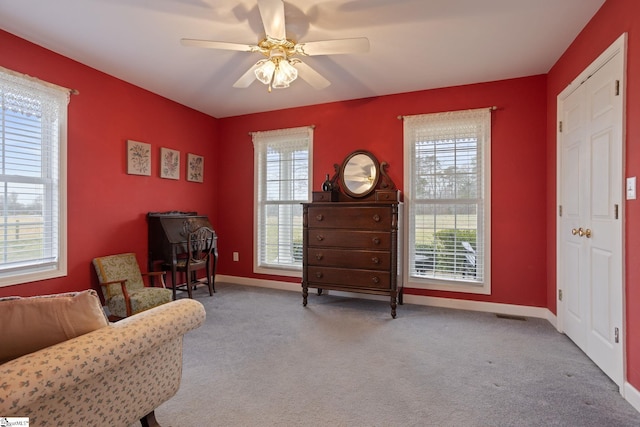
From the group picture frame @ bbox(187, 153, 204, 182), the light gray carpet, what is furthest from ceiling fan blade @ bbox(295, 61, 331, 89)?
picture frame @ bbox(187, 153, 204, 182)

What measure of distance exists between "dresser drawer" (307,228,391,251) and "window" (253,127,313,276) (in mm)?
790

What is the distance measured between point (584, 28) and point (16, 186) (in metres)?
4.71

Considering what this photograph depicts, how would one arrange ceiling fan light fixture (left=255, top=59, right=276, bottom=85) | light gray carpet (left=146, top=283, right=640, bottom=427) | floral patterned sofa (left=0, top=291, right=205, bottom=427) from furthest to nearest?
ceiling fan light fixture (left=255, top=59, right=276, bottom=85)
light gray carpet (left=146, top=283, right=640, bottom=427)
floral patterned sofa (left=0, top=291, right=205, bottom=427)

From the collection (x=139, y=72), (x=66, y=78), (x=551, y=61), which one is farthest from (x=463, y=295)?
(x=66, y=78)

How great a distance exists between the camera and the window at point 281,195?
4.37m

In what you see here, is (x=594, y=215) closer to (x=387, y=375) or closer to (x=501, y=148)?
(x=501, y=148)

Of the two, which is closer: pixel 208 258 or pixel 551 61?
pixel 551 61

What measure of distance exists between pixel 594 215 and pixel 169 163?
4.35 m

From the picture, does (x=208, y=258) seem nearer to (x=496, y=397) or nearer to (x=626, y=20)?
(x=496, y=397)

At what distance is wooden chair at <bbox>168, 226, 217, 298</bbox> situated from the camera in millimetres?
3740

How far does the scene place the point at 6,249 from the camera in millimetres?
2592

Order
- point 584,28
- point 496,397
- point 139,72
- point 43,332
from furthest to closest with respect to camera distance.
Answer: point 139,72, point 584,28, point 496,397, point 43,332

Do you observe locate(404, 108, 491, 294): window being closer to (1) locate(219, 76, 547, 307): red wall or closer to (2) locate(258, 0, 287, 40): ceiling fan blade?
(1) locate(219, 76, 547, 307): red wall

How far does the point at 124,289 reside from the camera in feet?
9.24
